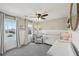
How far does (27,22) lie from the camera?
5.58ft

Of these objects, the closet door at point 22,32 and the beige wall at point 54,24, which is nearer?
the beige wall at point 54,24

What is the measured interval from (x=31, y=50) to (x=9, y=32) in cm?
46

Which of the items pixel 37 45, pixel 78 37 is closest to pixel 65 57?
pixel 78 37

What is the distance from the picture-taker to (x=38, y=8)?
159 centimetres

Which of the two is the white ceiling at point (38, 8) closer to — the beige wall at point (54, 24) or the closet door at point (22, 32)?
the beige wall at point (54, 24)

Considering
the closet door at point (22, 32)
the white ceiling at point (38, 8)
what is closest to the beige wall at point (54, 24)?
the white ceiling at point (38, 8)

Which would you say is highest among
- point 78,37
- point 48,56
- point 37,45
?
point 78,37

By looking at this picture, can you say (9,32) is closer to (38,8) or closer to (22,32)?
(22,32)

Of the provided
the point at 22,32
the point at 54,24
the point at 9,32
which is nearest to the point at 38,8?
the point at 54,24

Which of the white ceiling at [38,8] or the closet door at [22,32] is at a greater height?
the white ceiling at [38,8]

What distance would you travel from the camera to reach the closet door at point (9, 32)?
1.61 metres

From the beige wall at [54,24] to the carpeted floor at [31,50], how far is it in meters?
0.30

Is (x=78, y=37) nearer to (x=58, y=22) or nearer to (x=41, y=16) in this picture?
(x=58, y=22)

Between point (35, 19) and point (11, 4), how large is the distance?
0.43m
